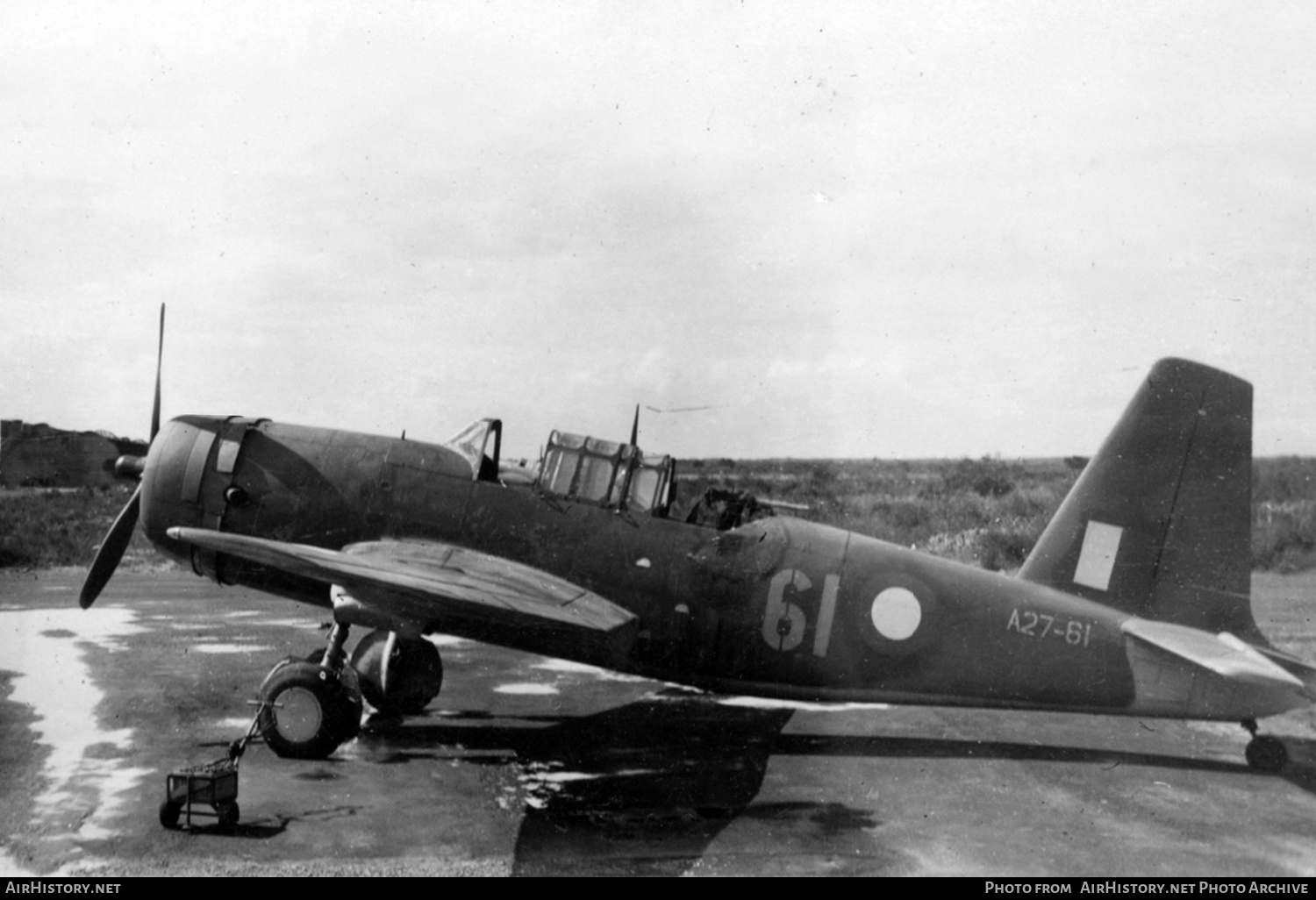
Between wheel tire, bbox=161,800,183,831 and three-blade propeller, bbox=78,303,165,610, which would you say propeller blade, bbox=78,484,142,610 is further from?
wheel tire, bbox=161,800,183,831

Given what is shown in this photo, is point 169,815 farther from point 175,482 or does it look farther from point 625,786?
point 175,482

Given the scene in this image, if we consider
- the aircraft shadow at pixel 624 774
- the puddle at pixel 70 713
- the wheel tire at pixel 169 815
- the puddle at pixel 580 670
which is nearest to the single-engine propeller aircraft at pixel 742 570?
the aircraft shadow at pixel 624 774

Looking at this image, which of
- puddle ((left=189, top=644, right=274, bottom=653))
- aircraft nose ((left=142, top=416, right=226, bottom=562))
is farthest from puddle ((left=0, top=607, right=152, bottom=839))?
aircraft nose ((left=142, top=416, right=226, bottom=562))

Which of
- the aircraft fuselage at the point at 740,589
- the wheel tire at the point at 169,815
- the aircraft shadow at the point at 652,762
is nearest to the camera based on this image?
the wheel tire at the point at 169,815

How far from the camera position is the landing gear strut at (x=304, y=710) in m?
6.89

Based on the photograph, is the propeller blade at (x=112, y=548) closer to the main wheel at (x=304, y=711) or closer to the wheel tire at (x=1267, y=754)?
the main wheel at (x=304, y=711)

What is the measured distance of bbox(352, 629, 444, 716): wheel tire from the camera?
8406mm

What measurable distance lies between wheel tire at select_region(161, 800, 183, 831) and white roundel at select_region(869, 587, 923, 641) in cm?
487

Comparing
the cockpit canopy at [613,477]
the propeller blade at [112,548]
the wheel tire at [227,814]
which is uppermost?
the cockpit canopy at [613,477]

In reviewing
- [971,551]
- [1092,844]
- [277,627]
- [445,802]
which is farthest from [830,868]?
[971,551]

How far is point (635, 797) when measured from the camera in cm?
656

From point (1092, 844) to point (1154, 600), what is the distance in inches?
96.0

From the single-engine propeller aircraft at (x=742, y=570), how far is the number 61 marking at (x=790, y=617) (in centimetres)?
1

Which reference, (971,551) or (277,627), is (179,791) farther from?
(971,551)
